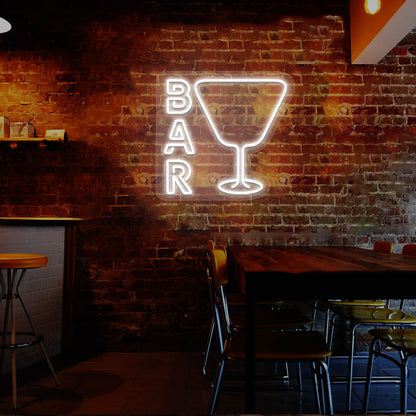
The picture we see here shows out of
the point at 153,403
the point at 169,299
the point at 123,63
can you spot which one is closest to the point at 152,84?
the point at 123,63

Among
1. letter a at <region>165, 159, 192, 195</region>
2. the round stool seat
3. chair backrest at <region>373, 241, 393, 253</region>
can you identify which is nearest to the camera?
the round stool seat

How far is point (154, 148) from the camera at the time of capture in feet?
12.2

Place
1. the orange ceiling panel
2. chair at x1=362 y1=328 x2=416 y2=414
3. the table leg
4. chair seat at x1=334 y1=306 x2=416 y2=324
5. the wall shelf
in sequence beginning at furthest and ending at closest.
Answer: the wall shelf
the orange ceiling panel
chair seat at x1=334 y1=306 x2=416 y2=324
chair at x1=362 y1=328 x2=416 y2=414
the table leg

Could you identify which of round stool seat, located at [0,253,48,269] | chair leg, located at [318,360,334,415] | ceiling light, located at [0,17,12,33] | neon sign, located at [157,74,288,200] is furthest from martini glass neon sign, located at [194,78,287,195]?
chair leg, located at [318,360,334,415]

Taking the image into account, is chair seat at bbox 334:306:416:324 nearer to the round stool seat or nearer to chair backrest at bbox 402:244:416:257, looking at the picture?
chair backrest at bbox 402:244:416:257

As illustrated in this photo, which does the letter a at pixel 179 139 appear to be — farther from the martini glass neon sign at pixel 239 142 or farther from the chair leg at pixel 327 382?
the chair leg at pixel 327 382

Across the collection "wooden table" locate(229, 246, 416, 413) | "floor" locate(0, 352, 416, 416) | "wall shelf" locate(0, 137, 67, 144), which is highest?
"wall shelf" locate(0, 137, 67, 144)

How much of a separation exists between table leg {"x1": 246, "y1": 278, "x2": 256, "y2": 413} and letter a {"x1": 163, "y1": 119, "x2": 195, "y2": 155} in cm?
222

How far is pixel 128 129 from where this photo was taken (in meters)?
3.72

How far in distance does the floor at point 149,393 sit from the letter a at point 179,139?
1946 millimetres

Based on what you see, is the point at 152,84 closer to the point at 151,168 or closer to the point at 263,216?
the point at 151,168

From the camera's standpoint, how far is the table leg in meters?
1.70

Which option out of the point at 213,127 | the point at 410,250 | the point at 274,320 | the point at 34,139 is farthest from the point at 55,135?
the point at 410,250

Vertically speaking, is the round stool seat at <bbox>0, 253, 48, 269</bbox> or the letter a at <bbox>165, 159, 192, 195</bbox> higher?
the letter a at <bbox>165, 159, 192, 195</bbox>
